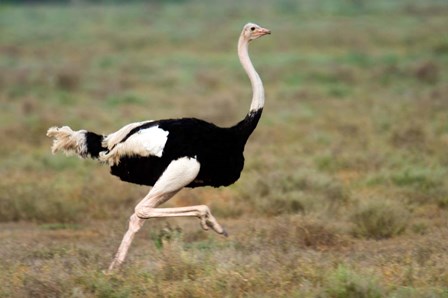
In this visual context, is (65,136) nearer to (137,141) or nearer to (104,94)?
(137,141)

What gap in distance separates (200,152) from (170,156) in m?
0.22

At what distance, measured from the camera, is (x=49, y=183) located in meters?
11.7

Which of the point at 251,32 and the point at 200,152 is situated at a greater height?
the point at 251,32

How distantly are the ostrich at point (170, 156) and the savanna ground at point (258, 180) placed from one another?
0.95ft

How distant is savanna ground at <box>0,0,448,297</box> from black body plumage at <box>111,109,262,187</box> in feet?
1.69

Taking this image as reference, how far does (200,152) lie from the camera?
709 centimetres

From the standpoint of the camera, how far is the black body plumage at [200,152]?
7.07 metres

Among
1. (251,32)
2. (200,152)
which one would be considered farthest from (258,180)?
(200,152)

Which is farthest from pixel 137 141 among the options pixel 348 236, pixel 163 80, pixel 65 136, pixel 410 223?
pixel 163 80

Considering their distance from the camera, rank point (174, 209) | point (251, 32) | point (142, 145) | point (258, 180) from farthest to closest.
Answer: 1. point (258, 180)
2. point (251, 32)
3. point (142, 145)
4. point (174, 209)

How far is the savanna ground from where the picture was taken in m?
6.32

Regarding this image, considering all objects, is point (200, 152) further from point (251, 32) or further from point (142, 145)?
point (251, 32)

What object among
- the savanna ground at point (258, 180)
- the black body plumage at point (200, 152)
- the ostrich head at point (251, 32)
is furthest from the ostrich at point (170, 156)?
the ostrich head at point (251, 32)

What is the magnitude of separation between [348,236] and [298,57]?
20.4m
